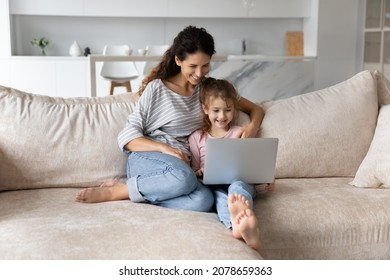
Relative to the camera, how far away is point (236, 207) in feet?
6.44

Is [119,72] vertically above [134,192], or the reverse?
[119,72]

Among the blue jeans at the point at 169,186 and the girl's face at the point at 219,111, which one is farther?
the girl's face at the point at 219,111

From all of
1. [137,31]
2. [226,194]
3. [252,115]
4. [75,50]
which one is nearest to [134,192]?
[226,194]

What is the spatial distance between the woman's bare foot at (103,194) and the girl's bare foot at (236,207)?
45cm

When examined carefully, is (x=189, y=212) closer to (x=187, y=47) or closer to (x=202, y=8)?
(x=187, y=47)

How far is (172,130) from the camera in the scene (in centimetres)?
247

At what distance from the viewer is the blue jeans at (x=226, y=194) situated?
6.65 ft

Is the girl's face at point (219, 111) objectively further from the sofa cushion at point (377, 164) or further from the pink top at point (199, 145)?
the sofa cushion at point (377, 164)

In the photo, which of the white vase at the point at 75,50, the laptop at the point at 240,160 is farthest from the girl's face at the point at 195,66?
the white vase at the point at 75,50

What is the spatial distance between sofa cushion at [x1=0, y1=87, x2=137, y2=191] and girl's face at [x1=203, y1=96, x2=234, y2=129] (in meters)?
0.38

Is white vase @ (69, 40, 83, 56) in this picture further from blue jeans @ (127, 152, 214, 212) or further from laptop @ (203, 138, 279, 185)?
laptop @ (203, 138, 279, 185)

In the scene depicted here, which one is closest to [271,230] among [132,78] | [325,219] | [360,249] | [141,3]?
[325,219]

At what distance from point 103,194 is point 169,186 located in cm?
26

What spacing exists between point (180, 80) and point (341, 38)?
4448 millimetres
